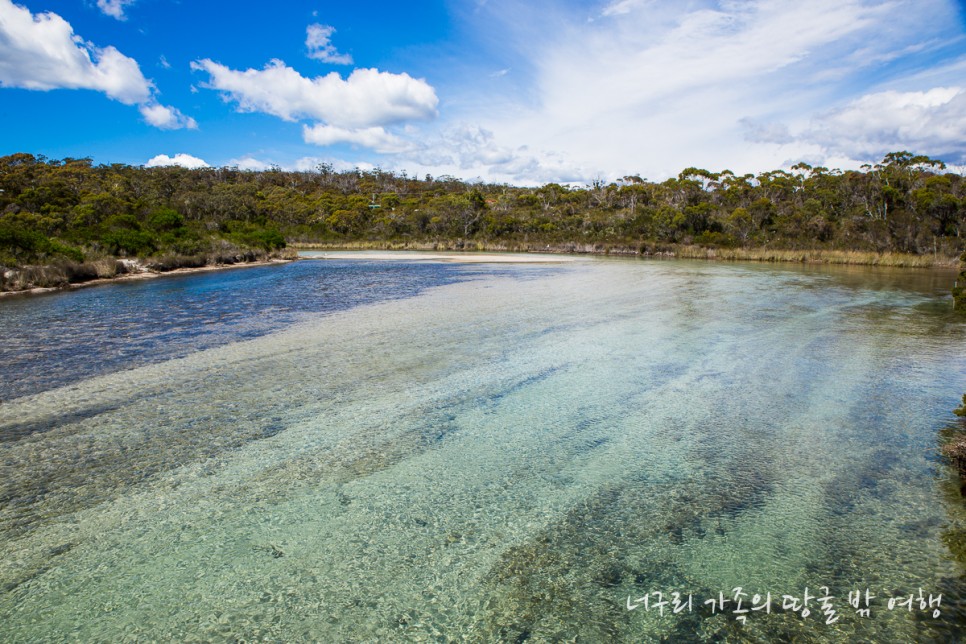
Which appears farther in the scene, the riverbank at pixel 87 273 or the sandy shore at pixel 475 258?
the sandy shore at pixel 475 258

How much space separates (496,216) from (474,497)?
61.3 metres

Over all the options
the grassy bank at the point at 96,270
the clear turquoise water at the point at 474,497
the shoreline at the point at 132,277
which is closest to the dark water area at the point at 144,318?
the clear turquoise water at the point at 474,497

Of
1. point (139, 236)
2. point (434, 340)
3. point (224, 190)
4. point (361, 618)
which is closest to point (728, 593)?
point (361, 618)

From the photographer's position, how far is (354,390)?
651 centimetres

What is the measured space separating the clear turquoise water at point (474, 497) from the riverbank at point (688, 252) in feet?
97.2

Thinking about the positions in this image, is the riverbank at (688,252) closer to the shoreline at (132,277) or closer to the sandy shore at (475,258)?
the sandy shore at (475,258)

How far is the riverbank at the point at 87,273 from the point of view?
664 inches

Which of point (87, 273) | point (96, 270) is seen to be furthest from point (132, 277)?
point (87, 273)

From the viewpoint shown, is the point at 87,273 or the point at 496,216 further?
the point at 496,216

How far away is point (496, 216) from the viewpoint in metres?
63.5

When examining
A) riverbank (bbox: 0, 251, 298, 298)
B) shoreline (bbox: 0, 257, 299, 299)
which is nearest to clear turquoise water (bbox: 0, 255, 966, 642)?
shoreline (bbox: 0, 257, 299, 299)

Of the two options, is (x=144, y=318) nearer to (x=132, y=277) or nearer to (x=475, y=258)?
(x=132, y=277)

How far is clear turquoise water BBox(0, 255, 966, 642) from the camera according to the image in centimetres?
274

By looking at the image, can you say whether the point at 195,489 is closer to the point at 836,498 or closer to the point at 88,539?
the point at 88,539
